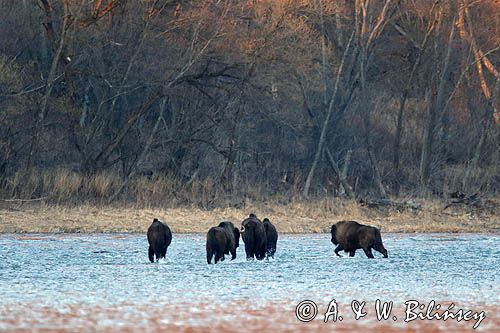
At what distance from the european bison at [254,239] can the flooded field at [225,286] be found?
0.76 feet

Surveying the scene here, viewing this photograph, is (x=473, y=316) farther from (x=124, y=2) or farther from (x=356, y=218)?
(x=124, y=2)

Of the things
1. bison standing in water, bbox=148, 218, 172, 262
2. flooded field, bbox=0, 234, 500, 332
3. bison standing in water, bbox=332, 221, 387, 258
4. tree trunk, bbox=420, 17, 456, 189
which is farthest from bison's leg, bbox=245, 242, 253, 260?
tree trunk, bbox=420, 17, 456, 189

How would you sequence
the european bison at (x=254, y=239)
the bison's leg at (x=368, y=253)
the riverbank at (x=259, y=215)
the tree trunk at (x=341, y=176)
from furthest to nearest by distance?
the tree trunk at (x=341, y=176) → the riverbank at (x=259, y=215) → the bison's leg at (x=368, y=253) → the european bison at (x=254, y=239)

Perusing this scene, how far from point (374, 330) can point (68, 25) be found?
21.0m

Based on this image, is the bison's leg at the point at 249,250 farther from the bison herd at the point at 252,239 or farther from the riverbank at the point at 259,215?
the riverbank at the point at 259,215

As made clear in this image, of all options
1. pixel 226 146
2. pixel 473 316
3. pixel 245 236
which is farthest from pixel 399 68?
pixel 473 316

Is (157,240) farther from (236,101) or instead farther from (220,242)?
(236,101)

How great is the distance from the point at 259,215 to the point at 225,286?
15.3 metres

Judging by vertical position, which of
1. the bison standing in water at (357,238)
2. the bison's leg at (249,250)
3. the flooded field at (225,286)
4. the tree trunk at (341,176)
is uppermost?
the tree trunk at (341,176)

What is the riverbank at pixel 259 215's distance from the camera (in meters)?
26.1

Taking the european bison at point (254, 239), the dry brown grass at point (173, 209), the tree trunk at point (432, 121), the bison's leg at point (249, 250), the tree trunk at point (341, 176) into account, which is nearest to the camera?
the european bison at point (254, 239)

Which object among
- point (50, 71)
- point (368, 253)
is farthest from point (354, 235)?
point (50, 71)

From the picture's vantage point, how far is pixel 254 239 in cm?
1811

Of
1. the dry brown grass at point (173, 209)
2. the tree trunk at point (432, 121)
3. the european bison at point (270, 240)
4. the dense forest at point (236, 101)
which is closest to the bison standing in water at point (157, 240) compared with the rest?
the european bison at point (270, 240)
